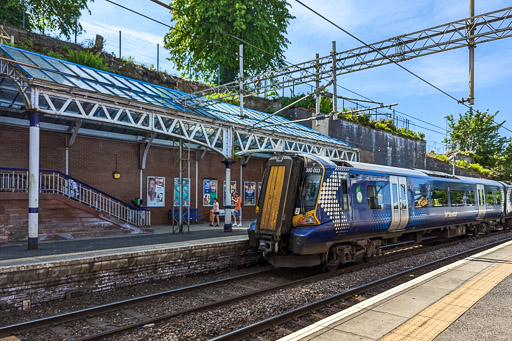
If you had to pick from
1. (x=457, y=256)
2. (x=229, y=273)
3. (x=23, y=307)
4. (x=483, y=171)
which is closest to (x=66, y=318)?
(x=23, y=307)

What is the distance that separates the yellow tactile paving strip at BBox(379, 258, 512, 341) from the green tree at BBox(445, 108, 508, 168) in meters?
50.5

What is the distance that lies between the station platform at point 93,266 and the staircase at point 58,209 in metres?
1.28

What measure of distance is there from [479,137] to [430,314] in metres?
55.4

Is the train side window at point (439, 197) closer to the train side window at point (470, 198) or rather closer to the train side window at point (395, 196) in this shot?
the train side window at point (470, 198)

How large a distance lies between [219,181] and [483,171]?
137 feet

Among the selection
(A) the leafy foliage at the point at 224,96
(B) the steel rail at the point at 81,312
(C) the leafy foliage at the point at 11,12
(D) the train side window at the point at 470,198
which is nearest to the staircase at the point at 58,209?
(A) the leafy foliage at the point at 224,96

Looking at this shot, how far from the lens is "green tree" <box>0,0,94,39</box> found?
90.9ft

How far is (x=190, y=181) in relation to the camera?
20.7 meters

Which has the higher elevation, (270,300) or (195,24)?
(195,24)

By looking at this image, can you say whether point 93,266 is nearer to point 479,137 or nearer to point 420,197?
point 420,197

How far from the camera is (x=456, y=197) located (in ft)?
52.1

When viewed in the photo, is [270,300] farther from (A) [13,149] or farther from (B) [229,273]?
(A) [13,149]

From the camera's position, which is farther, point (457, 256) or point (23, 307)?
point (457, 256)

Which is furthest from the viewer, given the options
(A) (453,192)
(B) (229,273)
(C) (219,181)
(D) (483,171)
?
(D) (483,171)
